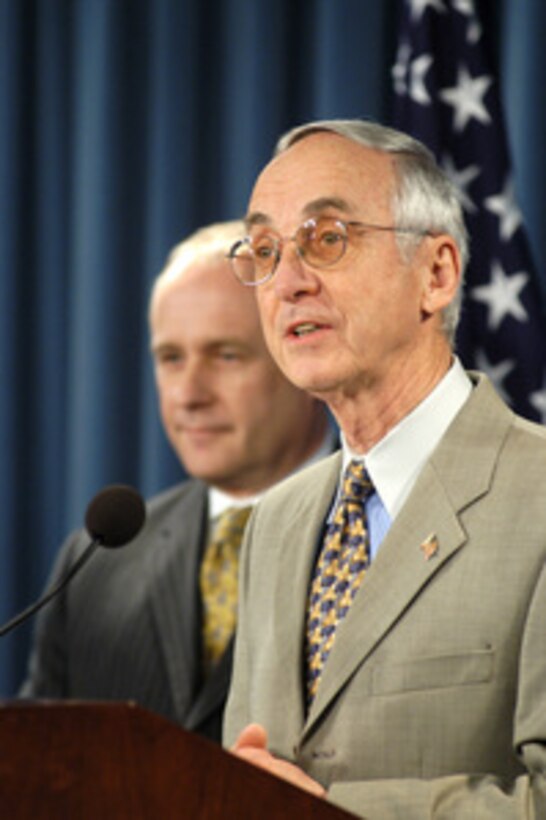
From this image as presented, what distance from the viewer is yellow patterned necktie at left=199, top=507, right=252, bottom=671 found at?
3.05 m

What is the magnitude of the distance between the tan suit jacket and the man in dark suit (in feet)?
3.93

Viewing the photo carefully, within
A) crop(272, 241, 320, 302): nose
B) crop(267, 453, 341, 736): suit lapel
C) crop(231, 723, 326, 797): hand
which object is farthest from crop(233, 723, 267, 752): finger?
crop(272, 241, 320, 302): nose

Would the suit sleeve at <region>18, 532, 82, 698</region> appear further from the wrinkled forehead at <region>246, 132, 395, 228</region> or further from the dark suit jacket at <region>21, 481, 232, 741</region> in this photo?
the wrinkled forehead at <region>246, 132, 395, 228</region>

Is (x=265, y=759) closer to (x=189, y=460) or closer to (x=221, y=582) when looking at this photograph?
(x=221, y=582)

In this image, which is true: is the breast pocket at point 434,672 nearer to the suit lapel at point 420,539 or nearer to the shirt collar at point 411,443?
the suit lapel at point 420,539

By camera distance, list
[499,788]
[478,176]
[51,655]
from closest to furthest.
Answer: [499,788] < [51,655] < [478,176]

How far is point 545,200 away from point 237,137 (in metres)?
0.87

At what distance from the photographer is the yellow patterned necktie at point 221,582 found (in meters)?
3.05

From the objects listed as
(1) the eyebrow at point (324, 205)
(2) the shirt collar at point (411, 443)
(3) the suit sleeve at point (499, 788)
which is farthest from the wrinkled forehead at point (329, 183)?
(3) the suit sleeve at point (499, 788)

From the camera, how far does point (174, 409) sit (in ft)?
10.8

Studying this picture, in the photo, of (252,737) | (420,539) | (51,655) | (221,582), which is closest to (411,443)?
(420,539)

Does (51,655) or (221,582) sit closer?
(221,582)

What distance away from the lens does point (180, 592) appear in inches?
122

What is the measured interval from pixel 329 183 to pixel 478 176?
153cm
